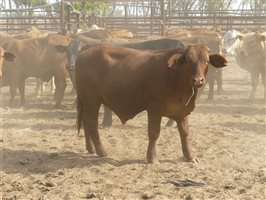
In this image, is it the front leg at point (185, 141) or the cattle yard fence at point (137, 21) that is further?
the cattle yard fence at point (137, 21)

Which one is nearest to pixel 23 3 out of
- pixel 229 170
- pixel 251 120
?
pixel 251 120

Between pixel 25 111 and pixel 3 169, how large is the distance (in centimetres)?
398

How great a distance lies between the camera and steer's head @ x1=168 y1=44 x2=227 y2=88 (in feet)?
15.5

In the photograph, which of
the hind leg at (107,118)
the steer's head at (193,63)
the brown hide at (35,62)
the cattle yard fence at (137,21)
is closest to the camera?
the steer's head at (193,63)

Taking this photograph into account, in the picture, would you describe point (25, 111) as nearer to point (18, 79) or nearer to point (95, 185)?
point (18, 79)

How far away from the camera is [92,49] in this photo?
5805 mm

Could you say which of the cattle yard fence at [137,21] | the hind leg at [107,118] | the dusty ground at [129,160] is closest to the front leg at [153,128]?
the dusty ground at [129,160]

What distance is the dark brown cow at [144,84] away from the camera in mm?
4950

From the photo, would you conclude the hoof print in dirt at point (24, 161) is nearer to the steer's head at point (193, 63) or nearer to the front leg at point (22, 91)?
the steer's head at point (193, 63)

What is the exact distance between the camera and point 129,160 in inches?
218

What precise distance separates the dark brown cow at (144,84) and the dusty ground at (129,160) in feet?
1.20

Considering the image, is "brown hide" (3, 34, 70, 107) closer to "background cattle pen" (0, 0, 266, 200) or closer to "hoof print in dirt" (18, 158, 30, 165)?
"background cattle pen" (0, 0, 266, 200)

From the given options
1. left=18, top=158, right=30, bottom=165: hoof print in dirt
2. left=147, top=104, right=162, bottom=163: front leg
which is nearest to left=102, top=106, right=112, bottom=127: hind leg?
left=18, top=158, right=30, bottom=165: hoof print in dirt

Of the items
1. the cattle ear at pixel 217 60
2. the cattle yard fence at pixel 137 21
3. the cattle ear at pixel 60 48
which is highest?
the cattle yard fence at pixel 137 21
